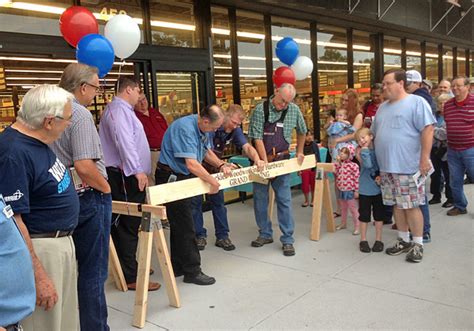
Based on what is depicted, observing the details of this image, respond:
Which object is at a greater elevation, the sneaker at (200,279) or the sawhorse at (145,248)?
the sawhorse at (145,248)

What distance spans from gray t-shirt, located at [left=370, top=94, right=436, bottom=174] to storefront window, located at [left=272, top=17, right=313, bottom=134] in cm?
389

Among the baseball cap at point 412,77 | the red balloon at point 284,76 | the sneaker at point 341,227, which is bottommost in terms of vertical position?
the sneaker at point 341,227

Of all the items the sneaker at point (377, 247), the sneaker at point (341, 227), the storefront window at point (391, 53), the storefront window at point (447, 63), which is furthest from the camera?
the storefront window at point (447, 63)

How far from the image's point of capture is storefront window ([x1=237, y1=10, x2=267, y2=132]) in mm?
7027

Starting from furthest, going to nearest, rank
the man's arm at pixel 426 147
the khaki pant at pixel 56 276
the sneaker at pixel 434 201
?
1. the sneaker at pixel 434 201
2. the man's arm at pixel 426 147
3. the khaki pant at pixel 56 276

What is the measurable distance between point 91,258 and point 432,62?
12496 millimetres

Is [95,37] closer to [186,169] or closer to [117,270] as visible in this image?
[186,169]

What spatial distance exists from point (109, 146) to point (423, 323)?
2.61 m

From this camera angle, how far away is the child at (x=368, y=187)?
4188 millimetres

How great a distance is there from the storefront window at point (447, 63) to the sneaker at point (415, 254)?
35.6ft

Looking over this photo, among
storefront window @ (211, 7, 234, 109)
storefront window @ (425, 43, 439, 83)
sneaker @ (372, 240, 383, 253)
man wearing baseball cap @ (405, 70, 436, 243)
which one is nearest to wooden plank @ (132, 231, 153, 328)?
sneaker @ (372, 240, 383, 253)

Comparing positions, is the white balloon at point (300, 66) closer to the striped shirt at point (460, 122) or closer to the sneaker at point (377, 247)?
the striped shirt at point (460, 122)

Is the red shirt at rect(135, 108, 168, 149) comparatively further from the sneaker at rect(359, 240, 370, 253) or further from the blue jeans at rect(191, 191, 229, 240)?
the sneaker at rect(359, 240, 370, 253)

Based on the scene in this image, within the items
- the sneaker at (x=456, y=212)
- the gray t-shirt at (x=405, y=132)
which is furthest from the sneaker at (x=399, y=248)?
the sneaker at (x=456, y=212)
